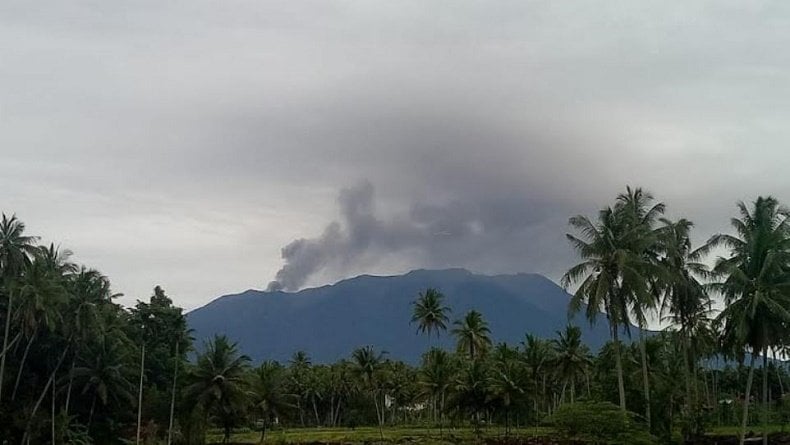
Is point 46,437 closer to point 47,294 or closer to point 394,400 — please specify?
point 47,294

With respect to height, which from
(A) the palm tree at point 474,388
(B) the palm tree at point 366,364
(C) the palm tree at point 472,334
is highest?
(C) the palm tree at point 472,334

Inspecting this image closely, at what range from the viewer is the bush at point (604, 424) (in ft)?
143

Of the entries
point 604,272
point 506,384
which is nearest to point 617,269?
point 604,272

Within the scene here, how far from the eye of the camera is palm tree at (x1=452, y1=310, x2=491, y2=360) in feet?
310

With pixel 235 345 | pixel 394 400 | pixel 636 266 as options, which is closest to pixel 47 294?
pixel 235 345

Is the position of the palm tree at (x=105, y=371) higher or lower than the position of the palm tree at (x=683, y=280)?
lower

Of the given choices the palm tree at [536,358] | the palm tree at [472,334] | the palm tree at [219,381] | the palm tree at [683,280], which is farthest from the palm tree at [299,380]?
the palm tree at [683,280]

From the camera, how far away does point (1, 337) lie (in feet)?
220

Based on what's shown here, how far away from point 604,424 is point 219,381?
36546 millimetres

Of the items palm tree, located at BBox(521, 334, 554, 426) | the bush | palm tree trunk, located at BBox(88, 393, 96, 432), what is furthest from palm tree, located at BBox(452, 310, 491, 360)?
the bush

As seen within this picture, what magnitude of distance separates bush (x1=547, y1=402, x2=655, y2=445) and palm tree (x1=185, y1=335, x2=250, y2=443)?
108 feet

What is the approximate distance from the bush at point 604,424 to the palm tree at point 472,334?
48.6 metres

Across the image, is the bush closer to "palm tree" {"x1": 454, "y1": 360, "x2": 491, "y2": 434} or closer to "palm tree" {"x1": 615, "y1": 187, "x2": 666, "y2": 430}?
"palm tree" {"x1": 615, "y1": 187, "x2": 666, "y2": 430}

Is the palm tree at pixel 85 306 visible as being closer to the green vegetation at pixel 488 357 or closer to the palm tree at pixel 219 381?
the green vegetation at pixel 488 357
